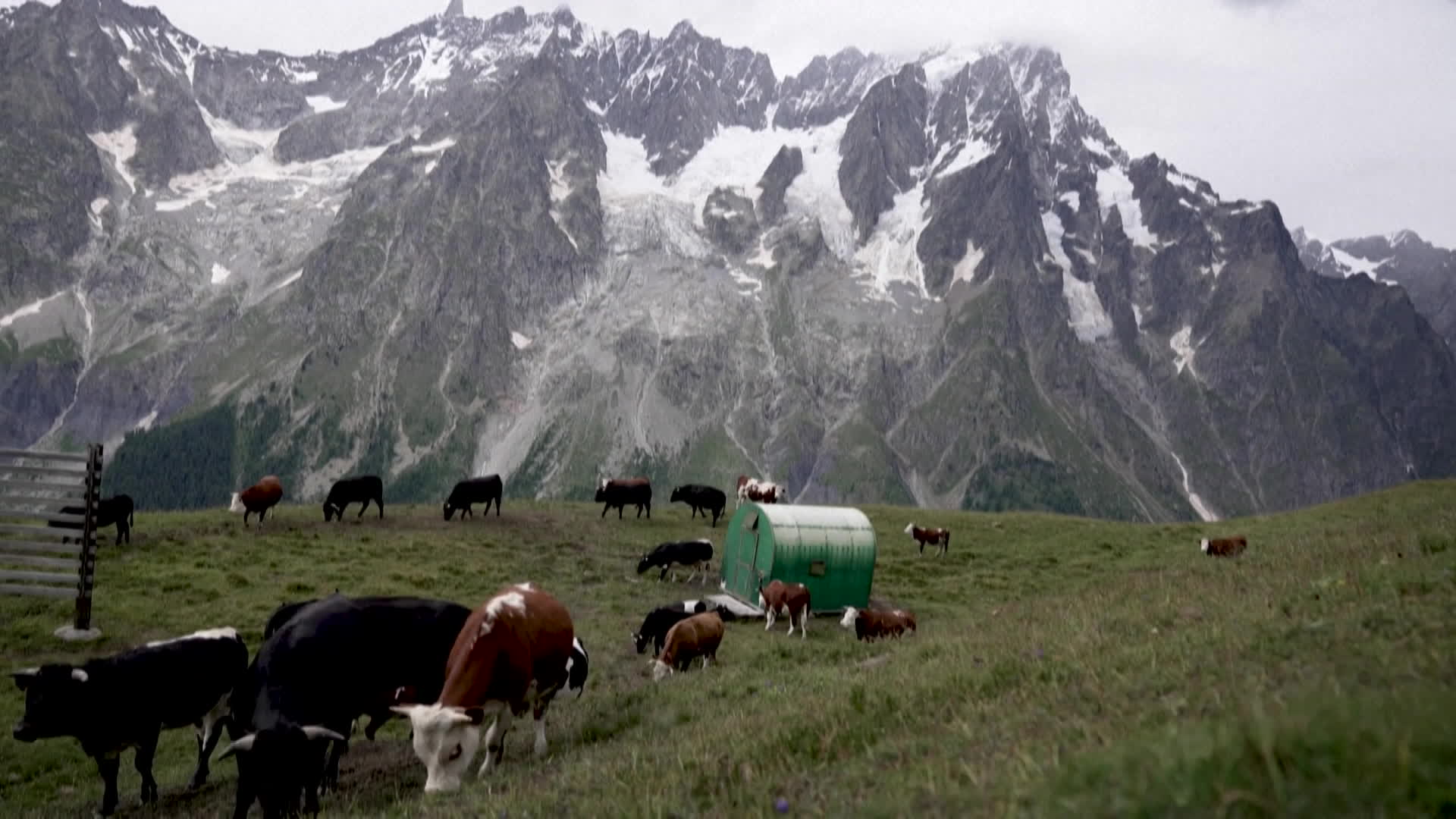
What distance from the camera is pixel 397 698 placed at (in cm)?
1344

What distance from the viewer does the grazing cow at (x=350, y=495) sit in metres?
44.4

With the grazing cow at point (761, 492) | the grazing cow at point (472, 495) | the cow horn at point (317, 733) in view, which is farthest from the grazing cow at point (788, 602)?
the grazing cow at point (472, 495)

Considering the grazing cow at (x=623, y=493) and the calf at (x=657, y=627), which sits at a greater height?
the grazing cow at (x=623, y=493)

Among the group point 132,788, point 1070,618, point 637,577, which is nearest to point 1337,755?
point 1070,618

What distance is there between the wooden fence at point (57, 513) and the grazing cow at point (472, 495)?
2255cm

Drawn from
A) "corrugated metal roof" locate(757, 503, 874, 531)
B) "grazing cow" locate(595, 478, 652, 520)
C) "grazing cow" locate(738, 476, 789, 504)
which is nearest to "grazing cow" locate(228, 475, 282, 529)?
"grazing cow" locate(595, 478, 652, 520)

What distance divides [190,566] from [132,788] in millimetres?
19552

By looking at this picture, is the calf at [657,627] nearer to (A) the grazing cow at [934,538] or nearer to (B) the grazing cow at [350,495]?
(A) the grazing cow at [934,538]

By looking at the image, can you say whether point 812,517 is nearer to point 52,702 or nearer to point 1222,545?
point 1222,545

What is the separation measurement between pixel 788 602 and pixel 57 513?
22.1 meters

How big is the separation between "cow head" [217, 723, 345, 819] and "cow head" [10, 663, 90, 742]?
15.4 ft

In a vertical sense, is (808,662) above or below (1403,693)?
below

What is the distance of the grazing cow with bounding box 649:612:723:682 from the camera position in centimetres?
2014

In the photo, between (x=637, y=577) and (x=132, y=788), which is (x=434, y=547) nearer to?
(x=637, y=577)
